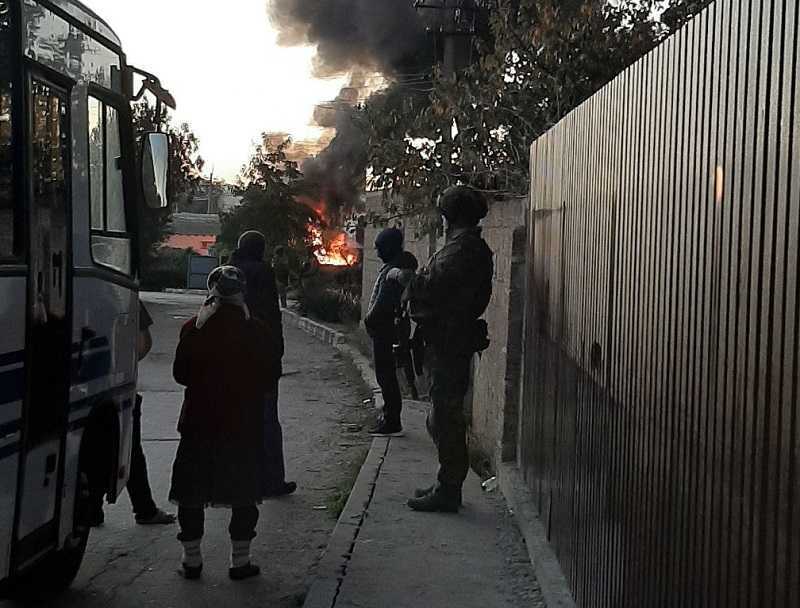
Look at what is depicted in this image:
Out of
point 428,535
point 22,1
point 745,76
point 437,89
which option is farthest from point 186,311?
point 745,76

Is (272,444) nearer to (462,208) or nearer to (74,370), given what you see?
(462,208)

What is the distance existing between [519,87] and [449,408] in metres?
5.40

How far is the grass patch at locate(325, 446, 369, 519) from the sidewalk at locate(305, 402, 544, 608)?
0.15 metres

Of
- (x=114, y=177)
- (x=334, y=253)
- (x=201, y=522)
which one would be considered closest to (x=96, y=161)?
(x=114, y=177)

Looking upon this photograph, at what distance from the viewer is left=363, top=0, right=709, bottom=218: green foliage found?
1073 cm

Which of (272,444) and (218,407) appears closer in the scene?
(218,407)

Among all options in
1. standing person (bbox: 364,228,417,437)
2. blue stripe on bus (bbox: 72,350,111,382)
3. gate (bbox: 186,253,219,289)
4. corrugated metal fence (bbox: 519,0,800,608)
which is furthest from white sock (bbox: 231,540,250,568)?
gate (bbox: 186,253,219,289)

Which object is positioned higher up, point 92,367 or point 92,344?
point 92,344

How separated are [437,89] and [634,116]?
8079mm

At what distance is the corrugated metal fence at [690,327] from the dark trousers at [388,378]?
14.7 ft

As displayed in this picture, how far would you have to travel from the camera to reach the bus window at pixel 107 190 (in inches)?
208

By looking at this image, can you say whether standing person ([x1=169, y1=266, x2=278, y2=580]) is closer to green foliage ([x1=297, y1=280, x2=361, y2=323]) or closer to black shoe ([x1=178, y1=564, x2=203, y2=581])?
black shoe ([x1=178, y1=564, x2=203, y2=581])

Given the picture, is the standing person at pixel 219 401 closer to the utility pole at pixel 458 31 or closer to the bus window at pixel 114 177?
the bus window at pixel 114 177

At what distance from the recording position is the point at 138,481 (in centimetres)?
675
